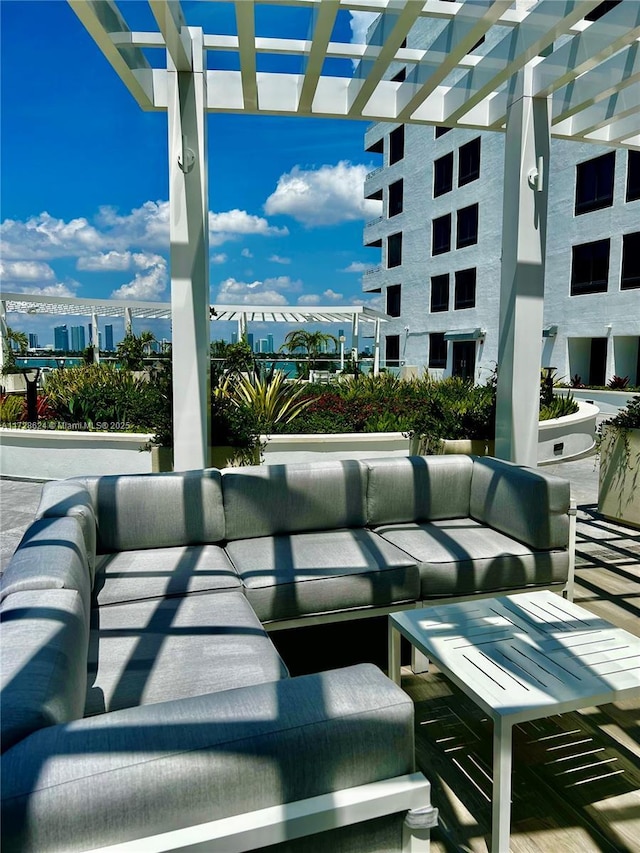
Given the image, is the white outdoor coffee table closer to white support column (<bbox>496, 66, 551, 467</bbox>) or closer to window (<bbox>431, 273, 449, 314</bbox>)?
white support column (<bbox>496, 66, 551, 467</bbox>)

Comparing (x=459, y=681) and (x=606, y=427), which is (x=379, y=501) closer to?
(x=459, y=681)

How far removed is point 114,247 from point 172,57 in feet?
179

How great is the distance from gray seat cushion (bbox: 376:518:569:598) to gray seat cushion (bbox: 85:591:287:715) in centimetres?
101

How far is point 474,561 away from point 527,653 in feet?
3.11

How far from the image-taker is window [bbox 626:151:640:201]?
15930 millimetres

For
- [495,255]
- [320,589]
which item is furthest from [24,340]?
[320,589]

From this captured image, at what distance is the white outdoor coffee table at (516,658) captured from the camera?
6.06 feet

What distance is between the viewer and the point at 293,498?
3.48 metres

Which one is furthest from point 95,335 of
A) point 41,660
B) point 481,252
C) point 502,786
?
point 502,786

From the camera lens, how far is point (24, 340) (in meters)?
28.1

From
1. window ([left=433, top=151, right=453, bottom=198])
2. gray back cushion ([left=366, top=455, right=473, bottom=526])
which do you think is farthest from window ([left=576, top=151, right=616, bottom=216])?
gray back cushion ([left=366, top=455, right=473, bottom=526])

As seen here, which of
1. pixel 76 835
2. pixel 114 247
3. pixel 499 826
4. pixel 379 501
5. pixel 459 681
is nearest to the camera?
pixel 76 835

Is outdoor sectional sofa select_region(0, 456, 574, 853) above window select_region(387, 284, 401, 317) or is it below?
below

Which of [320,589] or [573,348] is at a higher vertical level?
[573,348]
